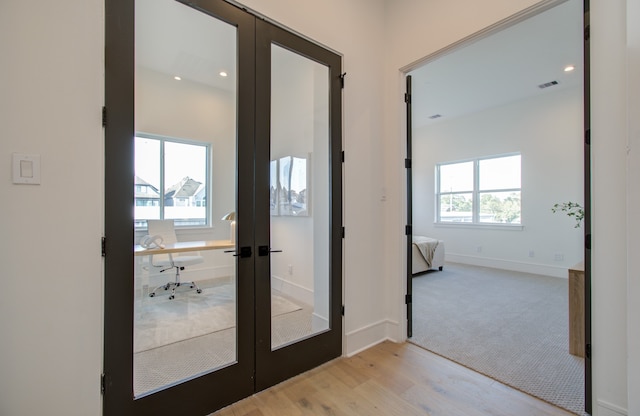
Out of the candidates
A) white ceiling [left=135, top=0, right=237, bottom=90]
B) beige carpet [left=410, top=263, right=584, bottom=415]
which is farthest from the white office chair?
beige carpet [left=410, top=263, right=584, bottom=415]

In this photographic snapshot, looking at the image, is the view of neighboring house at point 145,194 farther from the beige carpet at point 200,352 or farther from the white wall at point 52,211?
the beige carpet at point 200,352

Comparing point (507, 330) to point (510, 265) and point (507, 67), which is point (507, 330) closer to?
point (510, 265)

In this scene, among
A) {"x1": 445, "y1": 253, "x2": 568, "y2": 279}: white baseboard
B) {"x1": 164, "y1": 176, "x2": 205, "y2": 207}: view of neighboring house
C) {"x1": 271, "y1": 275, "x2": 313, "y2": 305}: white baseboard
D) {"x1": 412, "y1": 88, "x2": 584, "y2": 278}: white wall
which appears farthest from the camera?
{"x1": 445, "y1": 253, "x2": 568, "y2": 279}: white baseboard

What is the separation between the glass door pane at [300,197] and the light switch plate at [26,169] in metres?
1.24

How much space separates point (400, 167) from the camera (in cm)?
266

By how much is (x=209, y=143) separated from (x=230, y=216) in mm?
719

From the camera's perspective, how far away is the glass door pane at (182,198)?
162cm

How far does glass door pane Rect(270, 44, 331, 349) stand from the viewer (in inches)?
84.3

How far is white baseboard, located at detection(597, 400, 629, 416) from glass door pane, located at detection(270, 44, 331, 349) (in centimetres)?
174

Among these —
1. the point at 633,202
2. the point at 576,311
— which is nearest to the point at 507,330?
the point at 576,311

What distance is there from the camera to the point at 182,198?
204 centimetres

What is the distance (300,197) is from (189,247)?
105 centimetres

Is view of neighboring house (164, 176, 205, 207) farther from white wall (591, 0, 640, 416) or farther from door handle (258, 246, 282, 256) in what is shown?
white wall (591, 0, 640, 416)

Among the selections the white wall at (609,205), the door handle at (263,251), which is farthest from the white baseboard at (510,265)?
the door handle at (263,251)
